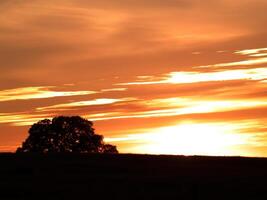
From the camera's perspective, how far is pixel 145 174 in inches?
1069

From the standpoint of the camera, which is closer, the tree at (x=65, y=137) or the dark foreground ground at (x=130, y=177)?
the dark foreground ground at (x=130, y=177)

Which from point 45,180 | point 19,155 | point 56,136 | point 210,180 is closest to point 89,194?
point 45,180

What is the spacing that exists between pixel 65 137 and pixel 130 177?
142 ft

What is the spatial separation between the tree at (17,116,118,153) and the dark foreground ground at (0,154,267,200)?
112 ft

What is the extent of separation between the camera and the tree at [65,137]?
221 feet

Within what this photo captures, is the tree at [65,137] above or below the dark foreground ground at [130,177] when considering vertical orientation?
above

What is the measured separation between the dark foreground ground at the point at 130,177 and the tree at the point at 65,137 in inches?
1341

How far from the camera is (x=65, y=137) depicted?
→ 6862cm

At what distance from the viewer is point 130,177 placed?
25797 millimetres

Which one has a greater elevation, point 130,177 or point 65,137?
point 65,137

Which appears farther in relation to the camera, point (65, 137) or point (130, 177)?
point (65, 137)

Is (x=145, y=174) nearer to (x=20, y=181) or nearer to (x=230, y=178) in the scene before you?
(x=230, y=178)

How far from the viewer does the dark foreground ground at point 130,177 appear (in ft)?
70.3

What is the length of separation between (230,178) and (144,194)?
5.66 m
